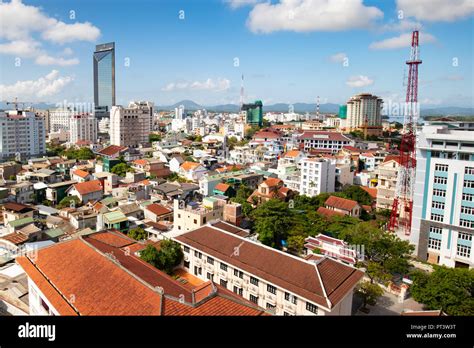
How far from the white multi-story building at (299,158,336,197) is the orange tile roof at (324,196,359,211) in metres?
1.25

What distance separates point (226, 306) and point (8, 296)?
3704mm

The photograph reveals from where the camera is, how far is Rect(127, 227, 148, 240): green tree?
739cm

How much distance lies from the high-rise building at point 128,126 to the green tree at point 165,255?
18.4 metres

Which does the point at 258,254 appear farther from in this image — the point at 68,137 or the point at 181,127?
the point at 181,127

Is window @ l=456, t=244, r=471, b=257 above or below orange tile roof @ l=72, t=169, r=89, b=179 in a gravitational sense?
below

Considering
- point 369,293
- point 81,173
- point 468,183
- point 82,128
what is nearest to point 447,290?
point 369,293

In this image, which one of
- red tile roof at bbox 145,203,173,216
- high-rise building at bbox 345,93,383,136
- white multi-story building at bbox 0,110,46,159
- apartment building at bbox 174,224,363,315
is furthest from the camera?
high-rise building at bbox 345,93,383,136

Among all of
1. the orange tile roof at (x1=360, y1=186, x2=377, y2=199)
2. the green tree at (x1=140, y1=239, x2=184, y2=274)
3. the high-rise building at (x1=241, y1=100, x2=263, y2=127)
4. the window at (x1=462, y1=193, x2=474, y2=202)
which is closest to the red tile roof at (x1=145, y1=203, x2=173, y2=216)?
the green tree at (x1=140, y1=239, x2=184, y2=274)

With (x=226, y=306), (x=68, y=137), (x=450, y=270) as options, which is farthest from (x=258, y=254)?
(x=68, y=137)

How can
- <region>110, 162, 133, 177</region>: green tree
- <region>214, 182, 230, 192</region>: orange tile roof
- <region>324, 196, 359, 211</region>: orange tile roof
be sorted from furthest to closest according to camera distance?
<region>110, 162, 133, 177</region>: green tree
<region>214, 182, 230, 192</region>: orange tile roof
<region>324, 196, 359, 211</region>: orange tile roof

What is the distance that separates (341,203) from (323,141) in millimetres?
10632

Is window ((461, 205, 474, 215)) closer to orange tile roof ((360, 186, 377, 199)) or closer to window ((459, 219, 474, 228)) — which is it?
window ((459, 219, 474, 228))
